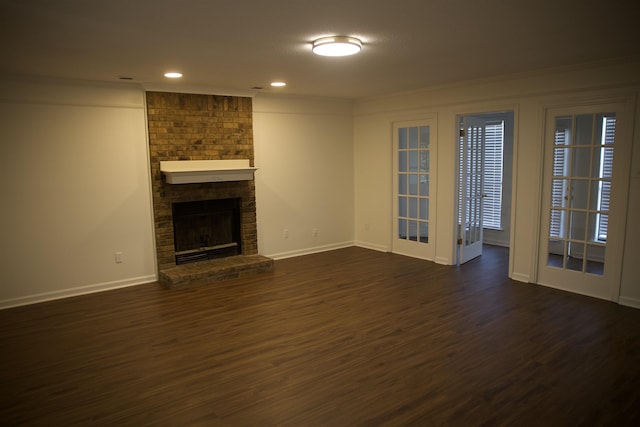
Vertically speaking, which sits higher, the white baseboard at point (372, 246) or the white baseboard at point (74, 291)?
the white baseboard at point (372, 246)

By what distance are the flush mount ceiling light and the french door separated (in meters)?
2.68

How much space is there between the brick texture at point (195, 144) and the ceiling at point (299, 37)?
21.0 inches

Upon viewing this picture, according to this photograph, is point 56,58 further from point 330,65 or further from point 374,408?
point 374,408

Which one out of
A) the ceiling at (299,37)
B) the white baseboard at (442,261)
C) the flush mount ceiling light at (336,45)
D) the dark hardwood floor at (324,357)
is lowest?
the dark hardwood floor at (324,357)

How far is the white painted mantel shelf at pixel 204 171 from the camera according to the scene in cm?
517

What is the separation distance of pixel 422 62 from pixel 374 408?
3047mm

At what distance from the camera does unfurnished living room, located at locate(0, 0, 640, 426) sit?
110 inches

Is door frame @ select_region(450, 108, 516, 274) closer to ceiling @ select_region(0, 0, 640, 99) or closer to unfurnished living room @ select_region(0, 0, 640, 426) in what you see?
unfurnished living room @ select_region(0, 0, 640, 426)

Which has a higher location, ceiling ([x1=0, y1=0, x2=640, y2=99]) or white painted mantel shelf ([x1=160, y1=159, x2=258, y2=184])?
ceiling ([x1=0, y1=0, x2=640, y2=99])

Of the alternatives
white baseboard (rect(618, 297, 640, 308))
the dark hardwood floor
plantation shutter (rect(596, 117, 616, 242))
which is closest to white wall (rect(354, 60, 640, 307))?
white baseboard (rect(618, 297, 640, 308))

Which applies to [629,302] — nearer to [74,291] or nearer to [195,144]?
[195,144]

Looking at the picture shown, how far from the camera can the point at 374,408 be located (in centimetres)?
271

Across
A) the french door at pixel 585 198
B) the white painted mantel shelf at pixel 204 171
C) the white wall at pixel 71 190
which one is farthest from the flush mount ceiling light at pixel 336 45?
the white wall at pixel 71 190

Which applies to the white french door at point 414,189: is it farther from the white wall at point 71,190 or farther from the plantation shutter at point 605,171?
the white wall at point 71,190
